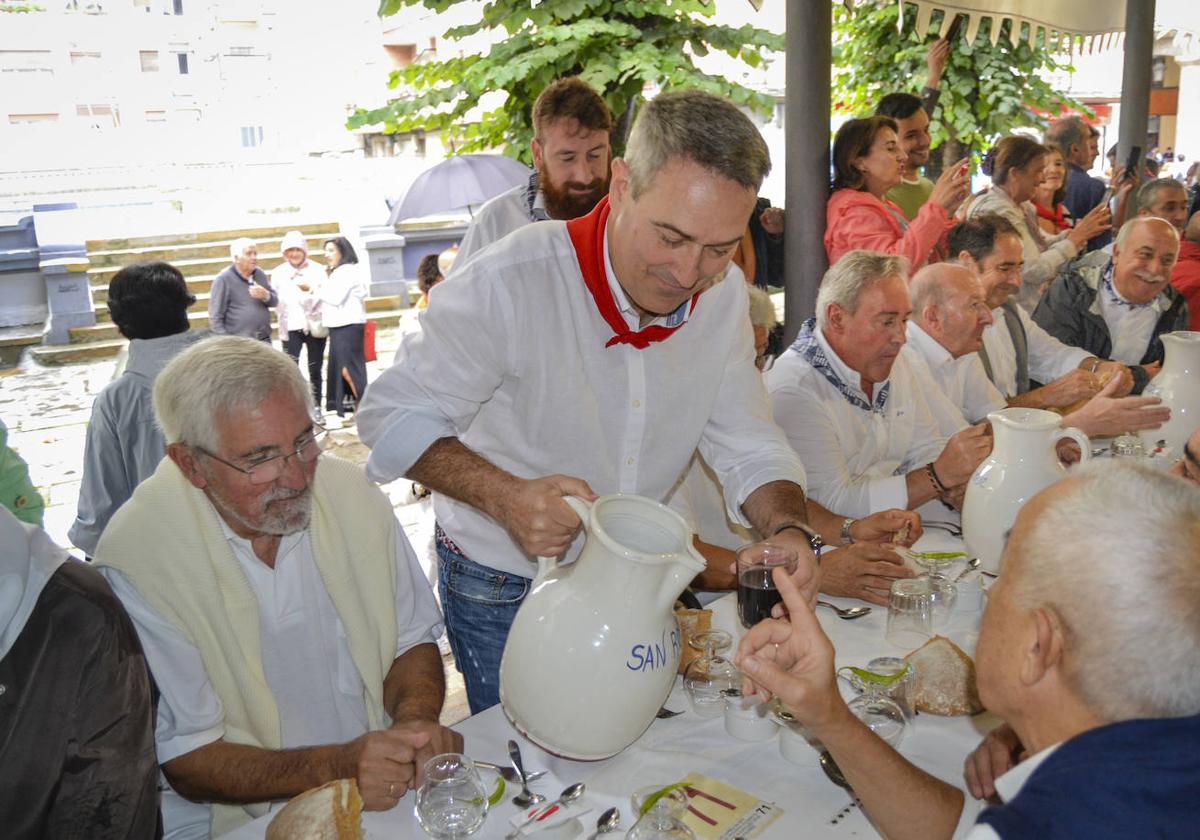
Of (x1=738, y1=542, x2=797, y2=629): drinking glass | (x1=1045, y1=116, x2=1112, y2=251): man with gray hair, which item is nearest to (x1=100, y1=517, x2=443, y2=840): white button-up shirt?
(x1=738, y1=542, x2=797, y2=629): drinking glass

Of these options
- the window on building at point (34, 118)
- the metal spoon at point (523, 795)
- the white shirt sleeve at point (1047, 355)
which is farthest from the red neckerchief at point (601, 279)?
the window on building at point (34, 118)

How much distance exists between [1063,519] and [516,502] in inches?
31.3

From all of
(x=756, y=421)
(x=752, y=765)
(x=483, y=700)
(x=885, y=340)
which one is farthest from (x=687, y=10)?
(x=752, y=765)

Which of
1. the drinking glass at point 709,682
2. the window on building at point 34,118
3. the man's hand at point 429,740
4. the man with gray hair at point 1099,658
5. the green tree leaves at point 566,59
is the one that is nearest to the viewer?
the man with gray hair at point 1099,658

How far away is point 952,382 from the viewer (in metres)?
3.69

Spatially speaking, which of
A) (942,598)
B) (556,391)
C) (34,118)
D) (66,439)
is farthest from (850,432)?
(34,118)

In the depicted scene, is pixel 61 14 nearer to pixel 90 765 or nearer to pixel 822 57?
pixel 822 57

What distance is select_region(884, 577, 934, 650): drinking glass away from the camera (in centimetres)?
197

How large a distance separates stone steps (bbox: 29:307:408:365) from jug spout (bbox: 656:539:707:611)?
12.8 metres

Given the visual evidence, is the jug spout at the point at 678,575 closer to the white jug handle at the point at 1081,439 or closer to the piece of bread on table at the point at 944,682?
the piece of bread on table at the point at 944,682

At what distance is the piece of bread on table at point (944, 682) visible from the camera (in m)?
1.69

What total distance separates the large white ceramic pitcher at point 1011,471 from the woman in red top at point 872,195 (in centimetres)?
194

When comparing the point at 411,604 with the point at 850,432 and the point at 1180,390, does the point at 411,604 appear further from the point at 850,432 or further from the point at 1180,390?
the point at 1180,390

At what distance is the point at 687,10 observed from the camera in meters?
5.66
